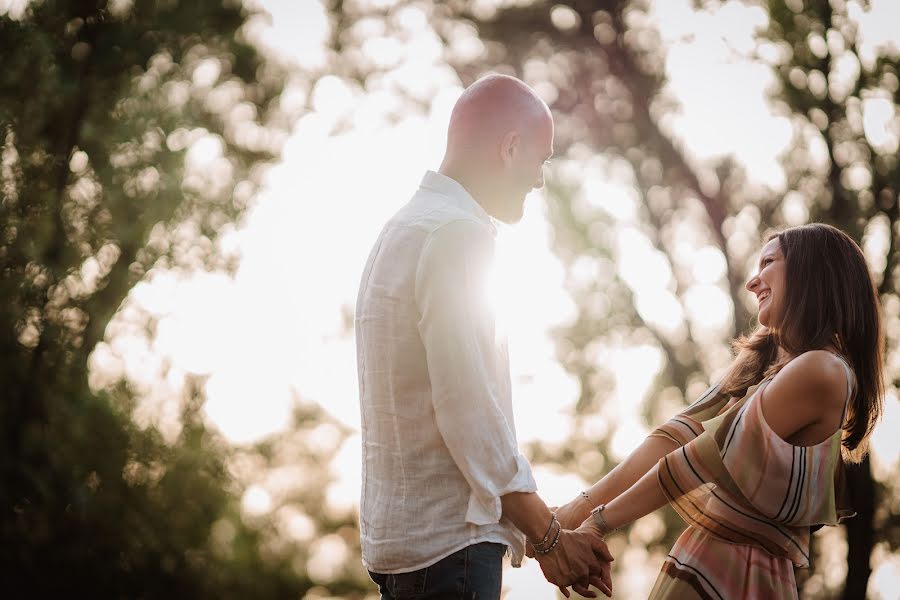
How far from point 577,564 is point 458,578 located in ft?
1.61

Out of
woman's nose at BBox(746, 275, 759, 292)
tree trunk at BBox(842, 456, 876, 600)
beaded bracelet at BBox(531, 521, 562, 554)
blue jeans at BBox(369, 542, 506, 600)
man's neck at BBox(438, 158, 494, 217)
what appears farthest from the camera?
tree trunk at BBox(842, 456, 876, 600)

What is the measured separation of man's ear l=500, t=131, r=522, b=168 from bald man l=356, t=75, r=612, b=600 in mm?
217

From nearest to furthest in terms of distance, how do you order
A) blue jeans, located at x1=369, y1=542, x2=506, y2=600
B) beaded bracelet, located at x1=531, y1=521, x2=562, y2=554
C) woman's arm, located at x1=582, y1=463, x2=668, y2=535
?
blue jeans, located at x1=369, y1=542, x2=506, y2=600 → beaded bracelet, located at x1=531, y1=521, x2=562, y2=554 → woman's arm, located at x1=582, y1=463, x2=668, y2=535

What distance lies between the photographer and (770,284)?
3.03m

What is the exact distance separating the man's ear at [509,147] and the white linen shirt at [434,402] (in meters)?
0.31

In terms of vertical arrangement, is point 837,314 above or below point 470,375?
below

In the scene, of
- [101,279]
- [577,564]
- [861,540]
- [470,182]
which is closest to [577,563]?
[577,564]

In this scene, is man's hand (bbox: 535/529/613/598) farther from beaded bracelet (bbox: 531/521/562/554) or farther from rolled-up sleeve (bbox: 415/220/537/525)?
rolled-up sleeve (bbox: 415/220/537/525)

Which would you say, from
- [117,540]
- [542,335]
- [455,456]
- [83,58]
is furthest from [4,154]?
[455,456]

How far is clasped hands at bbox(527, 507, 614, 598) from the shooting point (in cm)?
271

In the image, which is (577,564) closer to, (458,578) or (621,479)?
(458,578)

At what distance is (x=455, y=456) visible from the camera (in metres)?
2.43

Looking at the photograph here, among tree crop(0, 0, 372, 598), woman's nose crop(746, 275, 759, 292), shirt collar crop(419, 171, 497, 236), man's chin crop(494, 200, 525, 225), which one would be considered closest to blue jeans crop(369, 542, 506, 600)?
shirt collar crop(419, 171, 497, 236)

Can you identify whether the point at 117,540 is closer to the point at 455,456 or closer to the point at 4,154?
the point at 4,154
